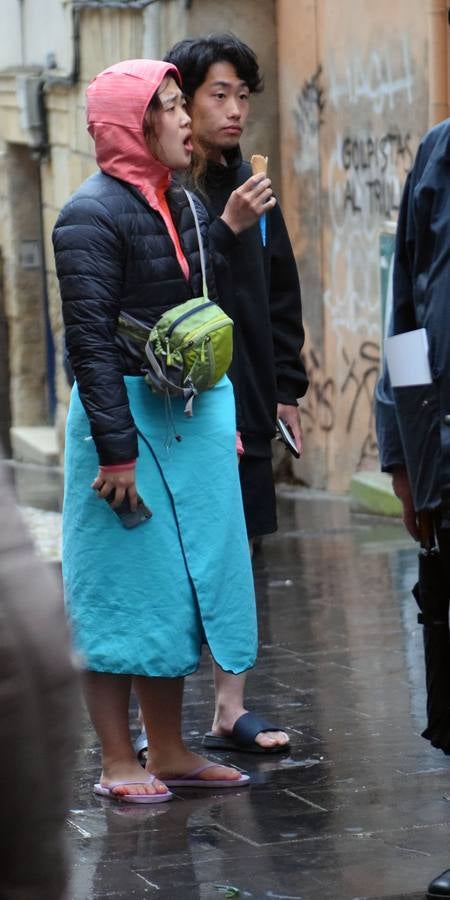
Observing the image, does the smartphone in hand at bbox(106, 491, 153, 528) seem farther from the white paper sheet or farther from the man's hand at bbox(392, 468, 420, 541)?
the white paper sheet

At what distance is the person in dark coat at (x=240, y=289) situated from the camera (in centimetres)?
524

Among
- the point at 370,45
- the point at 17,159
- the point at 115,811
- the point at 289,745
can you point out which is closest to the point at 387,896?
the point at 115,811

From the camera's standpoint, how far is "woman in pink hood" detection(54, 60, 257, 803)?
15.1ft

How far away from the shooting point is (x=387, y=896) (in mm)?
3912

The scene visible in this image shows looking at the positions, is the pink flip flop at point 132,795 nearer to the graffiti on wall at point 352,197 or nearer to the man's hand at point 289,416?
the man's hand at point 289,416

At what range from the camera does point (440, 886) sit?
3855 mm

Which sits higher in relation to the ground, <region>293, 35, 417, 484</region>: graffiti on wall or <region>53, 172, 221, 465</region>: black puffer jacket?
<region>53, 172, 221, 465</region>: black puffer jacket

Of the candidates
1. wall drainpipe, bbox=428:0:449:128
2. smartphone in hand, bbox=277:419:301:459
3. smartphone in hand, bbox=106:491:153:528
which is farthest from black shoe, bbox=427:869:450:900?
wall drainpipe, bbox=428:0:449:128

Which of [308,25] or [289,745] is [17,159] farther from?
[289,745]

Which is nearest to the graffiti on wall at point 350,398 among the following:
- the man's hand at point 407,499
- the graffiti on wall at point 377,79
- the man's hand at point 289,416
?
the graffiti on wall at point 377,79

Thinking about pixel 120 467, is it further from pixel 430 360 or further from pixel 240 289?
pixel 430 360

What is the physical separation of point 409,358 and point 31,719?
232 cm

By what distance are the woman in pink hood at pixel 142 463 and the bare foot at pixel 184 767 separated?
0.15 meters

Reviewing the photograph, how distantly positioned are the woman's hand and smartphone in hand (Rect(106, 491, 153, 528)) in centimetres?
2
